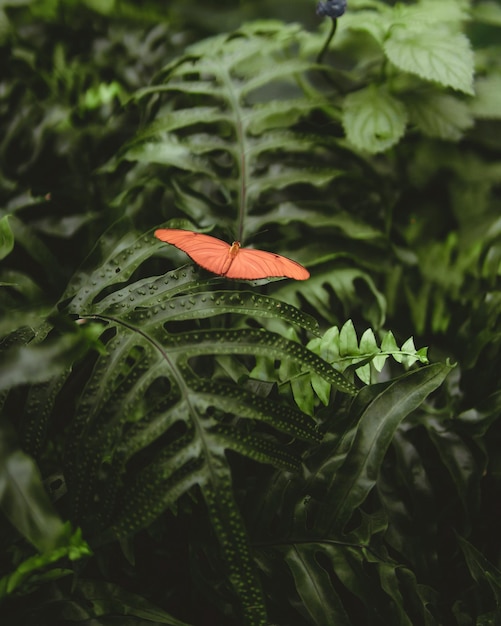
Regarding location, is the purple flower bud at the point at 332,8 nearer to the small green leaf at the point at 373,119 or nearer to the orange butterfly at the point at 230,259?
the small green leaf at the point at 373,119

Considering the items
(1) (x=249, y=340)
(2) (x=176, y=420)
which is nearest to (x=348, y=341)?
(1) (x=249, y=340)

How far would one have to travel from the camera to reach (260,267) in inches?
24.2

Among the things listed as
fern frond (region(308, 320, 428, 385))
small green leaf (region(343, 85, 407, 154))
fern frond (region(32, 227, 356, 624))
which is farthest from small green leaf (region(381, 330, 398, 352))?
small green leaf (region(343, 85, 407, 154))

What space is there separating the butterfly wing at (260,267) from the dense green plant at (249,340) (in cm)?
4

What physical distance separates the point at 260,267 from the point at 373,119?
0.51 meters

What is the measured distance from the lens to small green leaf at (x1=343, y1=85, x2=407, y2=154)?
95cm

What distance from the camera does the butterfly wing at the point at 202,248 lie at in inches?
23.8

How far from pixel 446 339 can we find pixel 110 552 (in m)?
0.70

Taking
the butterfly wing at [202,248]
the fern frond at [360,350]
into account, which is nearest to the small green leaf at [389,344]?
the fern frond at [360,350]

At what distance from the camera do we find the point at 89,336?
0.52m

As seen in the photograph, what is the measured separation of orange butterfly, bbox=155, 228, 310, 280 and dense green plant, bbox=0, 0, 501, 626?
0.04 meters

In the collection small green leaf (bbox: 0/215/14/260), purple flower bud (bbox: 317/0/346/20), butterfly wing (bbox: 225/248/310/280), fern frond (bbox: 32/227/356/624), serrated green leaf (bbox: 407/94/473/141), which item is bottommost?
fern frond (bbox: 32/227/356/624)

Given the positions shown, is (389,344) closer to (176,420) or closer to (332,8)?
(176,420)

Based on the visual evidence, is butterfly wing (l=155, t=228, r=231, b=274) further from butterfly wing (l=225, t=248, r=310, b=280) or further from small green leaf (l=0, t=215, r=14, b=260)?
small green leaf (l=0, t=215, r=14, b=260)
